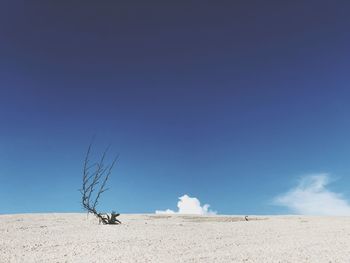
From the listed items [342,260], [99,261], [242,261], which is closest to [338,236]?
[342,260]

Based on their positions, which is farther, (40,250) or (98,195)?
(98,195)

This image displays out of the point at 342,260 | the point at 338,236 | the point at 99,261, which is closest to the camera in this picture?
the point at 99,261

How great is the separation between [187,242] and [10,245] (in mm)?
6755

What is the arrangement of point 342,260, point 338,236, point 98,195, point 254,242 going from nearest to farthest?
point 342,260 < point 254,242 < point 338,236 < point 98,195

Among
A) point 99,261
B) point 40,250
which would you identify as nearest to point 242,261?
point 99,261

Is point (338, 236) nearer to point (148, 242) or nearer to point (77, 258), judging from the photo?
point (148, 242)

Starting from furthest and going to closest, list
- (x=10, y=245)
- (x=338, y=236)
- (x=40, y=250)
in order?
(x=338, y=236)
(x=10, y=245)
(x=40, y=250)

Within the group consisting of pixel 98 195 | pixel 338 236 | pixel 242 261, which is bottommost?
pixel 242 261

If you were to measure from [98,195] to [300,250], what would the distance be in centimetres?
1735

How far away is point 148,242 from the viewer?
58.0 ft

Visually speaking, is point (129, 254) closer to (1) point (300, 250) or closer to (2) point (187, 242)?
(2) point (187, 242)

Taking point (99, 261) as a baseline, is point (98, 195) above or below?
above

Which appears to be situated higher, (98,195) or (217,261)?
(98,195)

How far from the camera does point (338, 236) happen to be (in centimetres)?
2100
